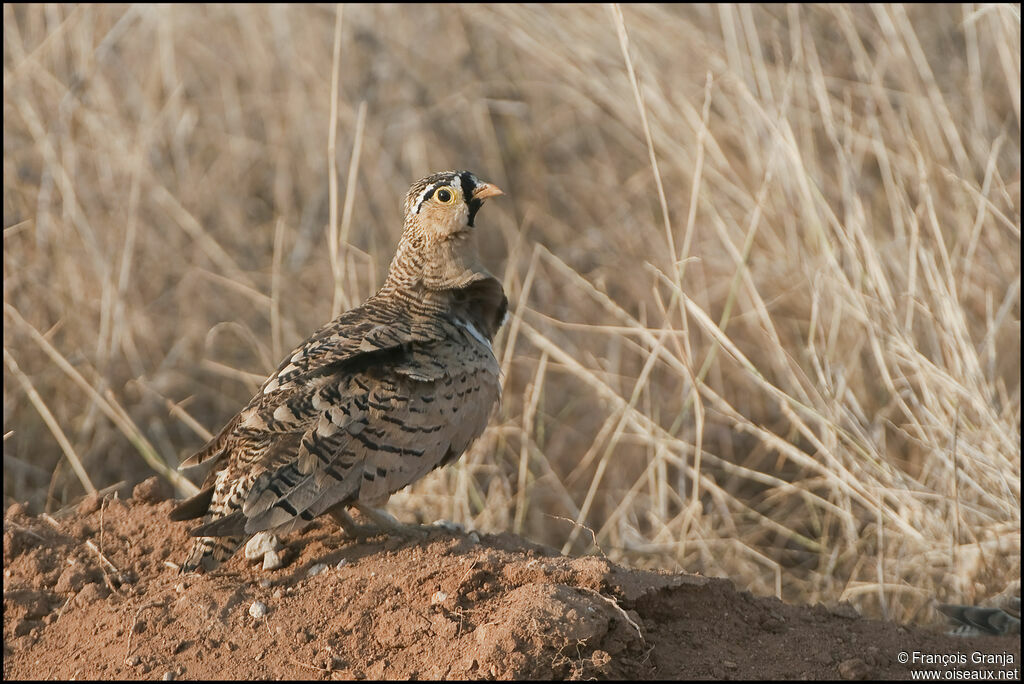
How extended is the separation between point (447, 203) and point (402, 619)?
201 cm

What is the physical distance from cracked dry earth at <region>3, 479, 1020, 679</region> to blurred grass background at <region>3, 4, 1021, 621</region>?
127 centimetres

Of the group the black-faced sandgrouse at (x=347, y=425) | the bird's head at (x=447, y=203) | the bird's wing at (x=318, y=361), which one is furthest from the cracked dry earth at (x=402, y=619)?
the bird's head at (x=447, y=203)

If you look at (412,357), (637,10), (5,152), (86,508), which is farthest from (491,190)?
(5,152)

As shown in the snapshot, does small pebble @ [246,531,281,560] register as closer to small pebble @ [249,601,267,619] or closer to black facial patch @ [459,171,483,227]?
small pebble @ [249,601,267,619]

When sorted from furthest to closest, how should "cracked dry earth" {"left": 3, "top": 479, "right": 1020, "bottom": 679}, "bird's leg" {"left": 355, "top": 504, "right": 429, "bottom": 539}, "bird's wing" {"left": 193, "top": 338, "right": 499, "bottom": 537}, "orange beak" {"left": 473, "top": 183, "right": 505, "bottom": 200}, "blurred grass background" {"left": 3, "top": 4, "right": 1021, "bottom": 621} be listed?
"blurred grass background" {"left": 3, "top": 4, "right": 1021, "bottom": 621}
"orange beak" {"left": 473, "top": 183, "right": 505, "bottom": 200}
"bird's leg" {"left": 355, "top": 504, "right": 429, "bottom": 539}
"bird's wing" {"left": 193, "top": 338, "right": 499, "bottom": 537}
"cracked dry earth" {"left": 3, "top": 479, "right": 1020, "bottom": 679}

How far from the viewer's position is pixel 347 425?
12.8ft

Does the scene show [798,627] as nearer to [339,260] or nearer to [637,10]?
[339,260]

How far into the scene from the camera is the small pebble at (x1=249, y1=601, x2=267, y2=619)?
3490 millimetres

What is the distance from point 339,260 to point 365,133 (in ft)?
8.61

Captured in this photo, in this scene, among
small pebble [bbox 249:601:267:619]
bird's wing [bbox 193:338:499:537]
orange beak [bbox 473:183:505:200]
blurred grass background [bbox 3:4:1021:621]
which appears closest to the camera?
small pebble [bbox 249:601:267:619]

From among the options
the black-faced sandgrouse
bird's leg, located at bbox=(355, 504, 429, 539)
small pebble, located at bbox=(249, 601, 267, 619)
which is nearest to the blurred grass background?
the black-faced sandgrouse

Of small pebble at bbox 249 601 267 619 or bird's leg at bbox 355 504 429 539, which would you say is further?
bird's leg at bbox 355 504 429 539

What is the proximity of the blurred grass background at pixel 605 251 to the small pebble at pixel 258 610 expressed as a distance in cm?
190

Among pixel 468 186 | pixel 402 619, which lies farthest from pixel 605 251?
pixel 402 619
